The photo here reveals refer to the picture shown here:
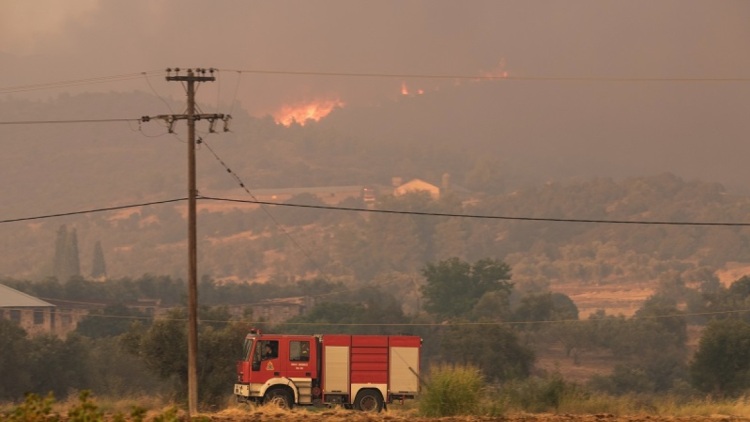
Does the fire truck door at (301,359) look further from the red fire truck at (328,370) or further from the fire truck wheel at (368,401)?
the fire truck wheel at (368,401)

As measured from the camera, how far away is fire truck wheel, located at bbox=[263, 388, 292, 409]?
4634 centimetres

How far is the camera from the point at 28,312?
159125mm

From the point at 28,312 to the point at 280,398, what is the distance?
120 meters

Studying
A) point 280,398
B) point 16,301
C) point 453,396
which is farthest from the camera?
point 16,301

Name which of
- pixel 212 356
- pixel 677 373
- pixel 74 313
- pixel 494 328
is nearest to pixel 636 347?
pixel 677 373

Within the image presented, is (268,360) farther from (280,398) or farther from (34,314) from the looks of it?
(34,314)

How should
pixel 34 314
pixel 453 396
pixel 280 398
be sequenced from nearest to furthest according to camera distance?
pixel 453 396 → pixel 280 398 → pixel 34 314

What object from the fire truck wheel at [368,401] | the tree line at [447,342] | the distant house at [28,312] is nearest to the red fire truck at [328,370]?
the fire truck wheel at [368,401]

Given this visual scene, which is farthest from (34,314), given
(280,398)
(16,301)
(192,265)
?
(280,398)

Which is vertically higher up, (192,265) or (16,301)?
(192,265)

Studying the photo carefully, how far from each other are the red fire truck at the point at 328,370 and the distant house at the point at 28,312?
109874mm

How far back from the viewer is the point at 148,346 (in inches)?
2441

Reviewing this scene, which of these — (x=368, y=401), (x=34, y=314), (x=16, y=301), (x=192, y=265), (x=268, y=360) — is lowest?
(x=34, y=314)

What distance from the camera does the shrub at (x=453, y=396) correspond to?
4084 cm
